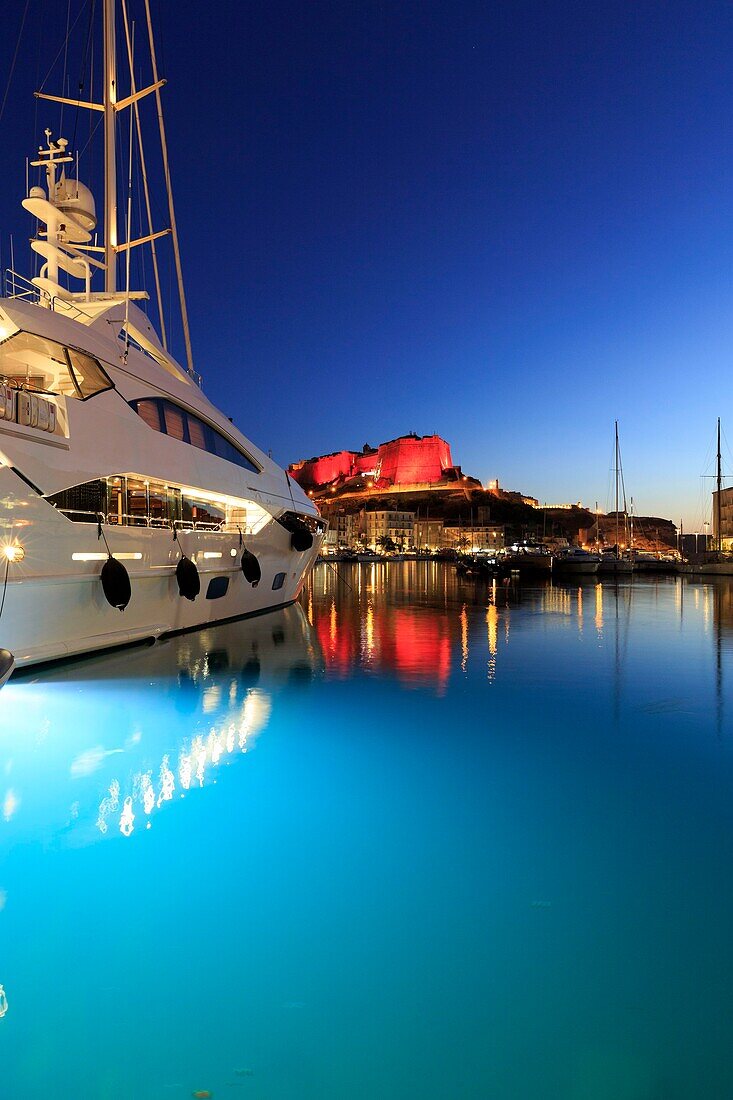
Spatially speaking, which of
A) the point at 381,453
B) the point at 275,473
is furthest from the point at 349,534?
the point at 275,473

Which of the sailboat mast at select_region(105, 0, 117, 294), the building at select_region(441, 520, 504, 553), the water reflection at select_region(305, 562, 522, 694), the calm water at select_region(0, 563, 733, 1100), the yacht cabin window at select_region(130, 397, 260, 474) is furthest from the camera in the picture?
the building at select_region(441, 520, 504, 553)

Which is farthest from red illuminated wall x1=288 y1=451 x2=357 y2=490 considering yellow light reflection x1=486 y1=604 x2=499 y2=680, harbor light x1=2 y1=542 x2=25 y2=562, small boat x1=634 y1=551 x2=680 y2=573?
harbor light x1=2 y1=542 x2=25 y2=562

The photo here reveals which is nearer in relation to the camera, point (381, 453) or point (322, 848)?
point (322, 848)

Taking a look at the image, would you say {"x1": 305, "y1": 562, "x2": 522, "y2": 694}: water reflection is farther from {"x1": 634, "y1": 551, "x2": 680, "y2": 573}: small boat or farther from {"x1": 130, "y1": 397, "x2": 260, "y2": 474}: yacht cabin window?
{"x1": 634, "y1": 551, "x2": 680, "y2": 573}: small boat

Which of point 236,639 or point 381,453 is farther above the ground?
point 381,453

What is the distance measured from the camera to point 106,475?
902 centimetres

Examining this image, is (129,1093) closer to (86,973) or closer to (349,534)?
(86,973)

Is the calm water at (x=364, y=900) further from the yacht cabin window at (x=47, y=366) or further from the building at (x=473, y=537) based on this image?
the building at (x=473, y=537)

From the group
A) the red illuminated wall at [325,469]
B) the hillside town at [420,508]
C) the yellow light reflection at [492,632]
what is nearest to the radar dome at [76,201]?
the yellow light reflection at [492,632]

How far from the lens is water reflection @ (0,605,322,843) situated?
14.0 ft

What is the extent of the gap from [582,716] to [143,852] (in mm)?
A: 4691

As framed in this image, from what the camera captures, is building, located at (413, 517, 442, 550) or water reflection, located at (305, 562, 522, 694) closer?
water reflection, located at (305, 562, 522, 694)

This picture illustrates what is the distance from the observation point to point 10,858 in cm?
351

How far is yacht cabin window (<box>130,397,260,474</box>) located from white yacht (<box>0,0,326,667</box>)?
3 cm
